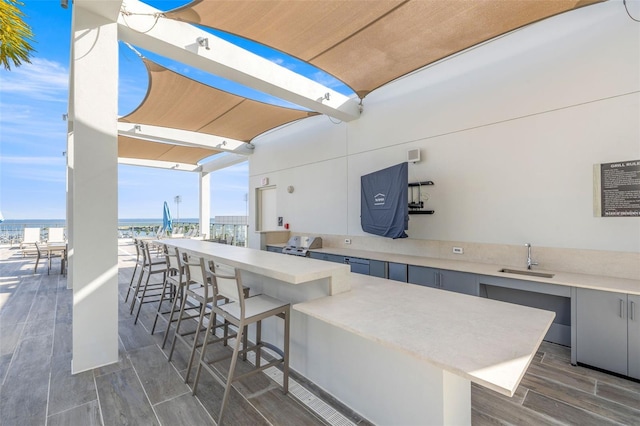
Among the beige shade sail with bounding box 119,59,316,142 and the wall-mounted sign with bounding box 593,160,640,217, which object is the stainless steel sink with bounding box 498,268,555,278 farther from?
the beige shade sail with bounding box 119,59,316,142

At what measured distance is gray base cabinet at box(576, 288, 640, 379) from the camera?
222 centimetres

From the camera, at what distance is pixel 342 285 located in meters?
2.12

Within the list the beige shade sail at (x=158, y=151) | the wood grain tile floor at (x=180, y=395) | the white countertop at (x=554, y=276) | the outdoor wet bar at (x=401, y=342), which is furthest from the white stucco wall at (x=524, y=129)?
the beige shade sail at (x=158, y=151)

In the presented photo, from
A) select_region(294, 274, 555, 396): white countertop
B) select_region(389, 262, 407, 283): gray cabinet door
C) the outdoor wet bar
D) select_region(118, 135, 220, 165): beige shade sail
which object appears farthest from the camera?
select_region(118, 135, 220, 165): beige shade sail

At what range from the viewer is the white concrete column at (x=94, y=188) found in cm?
241

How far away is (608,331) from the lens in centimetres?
233

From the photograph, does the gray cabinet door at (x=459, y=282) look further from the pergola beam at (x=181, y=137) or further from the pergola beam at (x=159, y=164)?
the pergola beam at (x=159, y=164)

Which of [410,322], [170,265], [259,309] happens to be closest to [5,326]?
[170,265]

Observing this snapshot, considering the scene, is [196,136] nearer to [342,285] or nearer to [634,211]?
[342,285]

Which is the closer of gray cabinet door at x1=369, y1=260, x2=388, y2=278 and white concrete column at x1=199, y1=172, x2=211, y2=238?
gray cabinet door at x1=369, y1=260, x2=388, y2=278

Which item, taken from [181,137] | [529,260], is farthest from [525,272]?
[181,137]

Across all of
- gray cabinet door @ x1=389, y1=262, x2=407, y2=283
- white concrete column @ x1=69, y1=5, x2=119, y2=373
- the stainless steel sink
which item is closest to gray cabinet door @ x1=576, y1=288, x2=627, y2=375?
the stainless steel sink

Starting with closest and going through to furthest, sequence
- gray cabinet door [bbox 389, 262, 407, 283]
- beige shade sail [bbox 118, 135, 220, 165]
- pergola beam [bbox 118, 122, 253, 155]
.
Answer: gray cabinet door [bbox 389, 262, 407, 283] < pergola beam [bbox 118, 122, 253, 155] < beige shade sail [bbox 118, 135, 220, 165]

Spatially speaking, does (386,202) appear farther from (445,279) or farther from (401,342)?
(401,342)
